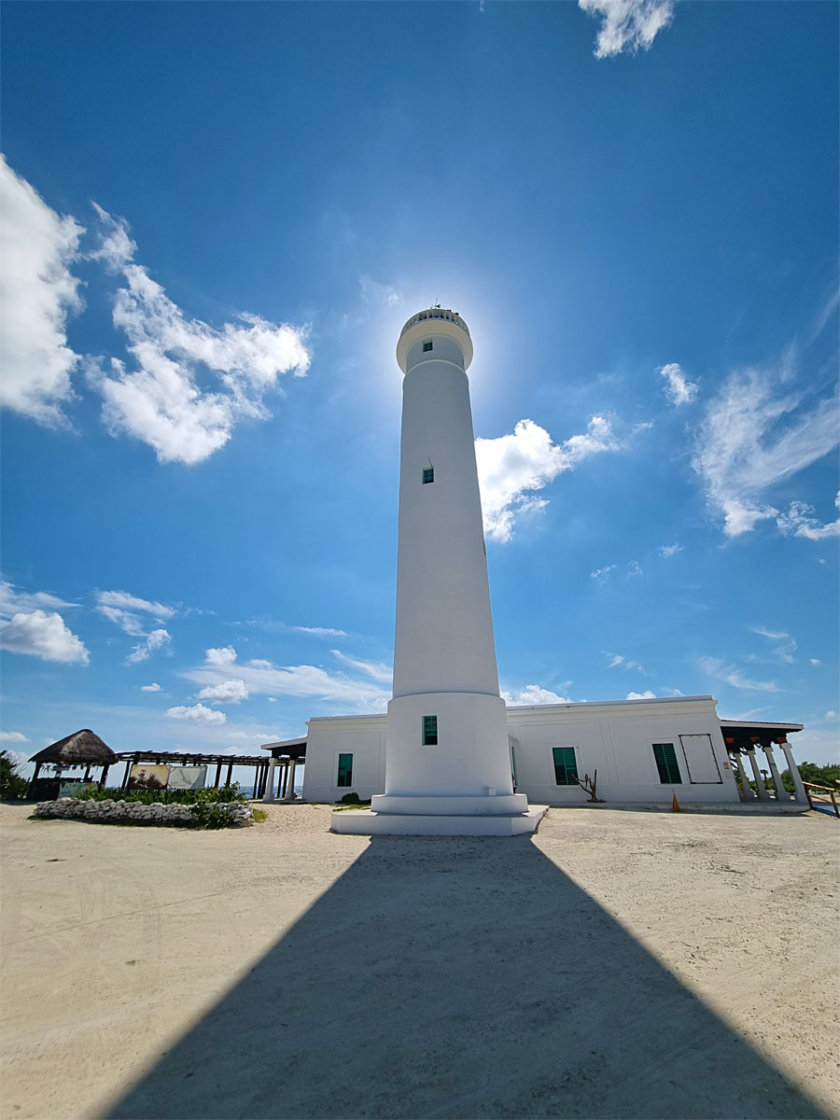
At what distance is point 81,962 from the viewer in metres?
3.74

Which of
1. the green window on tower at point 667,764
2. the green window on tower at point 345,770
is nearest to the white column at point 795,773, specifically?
the green window on tower at point 667,764

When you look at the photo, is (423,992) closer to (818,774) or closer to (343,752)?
(343,752)

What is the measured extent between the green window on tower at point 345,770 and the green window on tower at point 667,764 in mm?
11879

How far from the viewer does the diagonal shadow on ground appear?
7.29 feet

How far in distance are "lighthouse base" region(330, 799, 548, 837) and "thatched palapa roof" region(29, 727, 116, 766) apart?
1674cm

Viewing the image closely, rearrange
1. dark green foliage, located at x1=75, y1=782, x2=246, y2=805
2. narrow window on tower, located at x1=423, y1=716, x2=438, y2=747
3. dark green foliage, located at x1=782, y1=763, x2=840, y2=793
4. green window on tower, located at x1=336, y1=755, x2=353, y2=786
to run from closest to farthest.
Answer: narrow window on tower, located at x1=423, y1=716, x2=438, y2=747
dark green foliage, located at x1=75, y1=782, x2=246, y2=805
green window on tower, located at x1=336, y1=755, x2=353, y2=786
dark green foliage, located at x1=782, y1=763, x2=840, y2=793

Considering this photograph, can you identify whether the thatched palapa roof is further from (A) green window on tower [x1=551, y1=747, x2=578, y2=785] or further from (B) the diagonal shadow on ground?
(B) the diagonal shadow on ground

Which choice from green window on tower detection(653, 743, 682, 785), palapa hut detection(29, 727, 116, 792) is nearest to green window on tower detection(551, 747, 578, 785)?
green window on tower detection(653, 743, 682, 785)

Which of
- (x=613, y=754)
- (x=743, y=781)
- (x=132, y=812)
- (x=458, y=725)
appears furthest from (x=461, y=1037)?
(x=743, y=781)

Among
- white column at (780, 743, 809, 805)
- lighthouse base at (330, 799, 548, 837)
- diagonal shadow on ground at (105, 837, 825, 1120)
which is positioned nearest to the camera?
diagonal shadow on ground at (105, 837, 825, 1120)

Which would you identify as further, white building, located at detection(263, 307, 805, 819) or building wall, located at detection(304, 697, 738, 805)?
building wall, located at detection(304, 697, 738, 805)

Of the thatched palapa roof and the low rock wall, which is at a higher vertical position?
the thatched palapa roof

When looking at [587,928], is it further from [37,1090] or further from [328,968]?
[37,1090]

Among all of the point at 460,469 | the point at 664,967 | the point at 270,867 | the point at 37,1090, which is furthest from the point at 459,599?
the point at 37,1090
